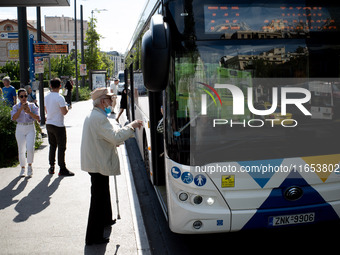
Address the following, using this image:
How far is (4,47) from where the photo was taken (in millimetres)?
82438

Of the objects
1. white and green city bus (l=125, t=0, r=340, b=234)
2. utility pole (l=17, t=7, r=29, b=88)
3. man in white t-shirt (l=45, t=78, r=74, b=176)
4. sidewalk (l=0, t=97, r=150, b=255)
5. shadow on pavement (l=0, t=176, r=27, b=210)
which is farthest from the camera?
utility pole (l=17, t=7, r=29, b=88)

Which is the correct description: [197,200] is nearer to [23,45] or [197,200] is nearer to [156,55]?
[156,55]

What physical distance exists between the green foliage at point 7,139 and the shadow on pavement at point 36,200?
7.10 ft

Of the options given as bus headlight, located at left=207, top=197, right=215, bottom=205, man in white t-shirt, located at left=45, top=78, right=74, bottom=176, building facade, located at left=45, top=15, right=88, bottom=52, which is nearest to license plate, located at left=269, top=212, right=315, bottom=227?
bus headlight, located at left=207, top=197, right=215, bottom=205

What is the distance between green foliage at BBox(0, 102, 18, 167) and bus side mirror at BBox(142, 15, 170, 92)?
6565mm

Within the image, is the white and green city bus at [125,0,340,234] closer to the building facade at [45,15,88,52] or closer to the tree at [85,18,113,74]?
the tree at [85,18,113,74]

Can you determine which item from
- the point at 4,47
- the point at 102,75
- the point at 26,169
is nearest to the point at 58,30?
the point at 4,47

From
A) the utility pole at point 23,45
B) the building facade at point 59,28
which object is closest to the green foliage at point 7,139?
the utility pole at point 23,45

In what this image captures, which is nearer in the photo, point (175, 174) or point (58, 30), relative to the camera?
point (175, 174)

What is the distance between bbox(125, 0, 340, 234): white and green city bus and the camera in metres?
4.36

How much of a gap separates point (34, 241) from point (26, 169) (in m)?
4.08

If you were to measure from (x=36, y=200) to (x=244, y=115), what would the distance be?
4.06 metres

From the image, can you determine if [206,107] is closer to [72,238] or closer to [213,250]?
[213,250]

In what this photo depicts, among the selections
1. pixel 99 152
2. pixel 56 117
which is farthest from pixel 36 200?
pixel 99 152
